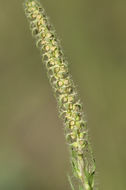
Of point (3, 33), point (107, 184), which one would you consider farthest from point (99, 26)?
point (107, 184)

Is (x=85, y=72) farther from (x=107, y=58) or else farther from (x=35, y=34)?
(x=35, y=34)

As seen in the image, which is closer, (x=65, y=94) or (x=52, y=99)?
(x=65, y=94)

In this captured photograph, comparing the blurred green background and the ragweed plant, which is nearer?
the ragweed plant

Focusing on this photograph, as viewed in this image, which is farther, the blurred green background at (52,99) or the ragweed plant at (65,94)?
the blurred green background at (52,99)

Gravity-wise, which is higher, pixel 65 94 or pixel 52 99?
pixel 52 99

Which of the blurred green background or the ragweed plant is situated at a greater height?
the blurred green background
